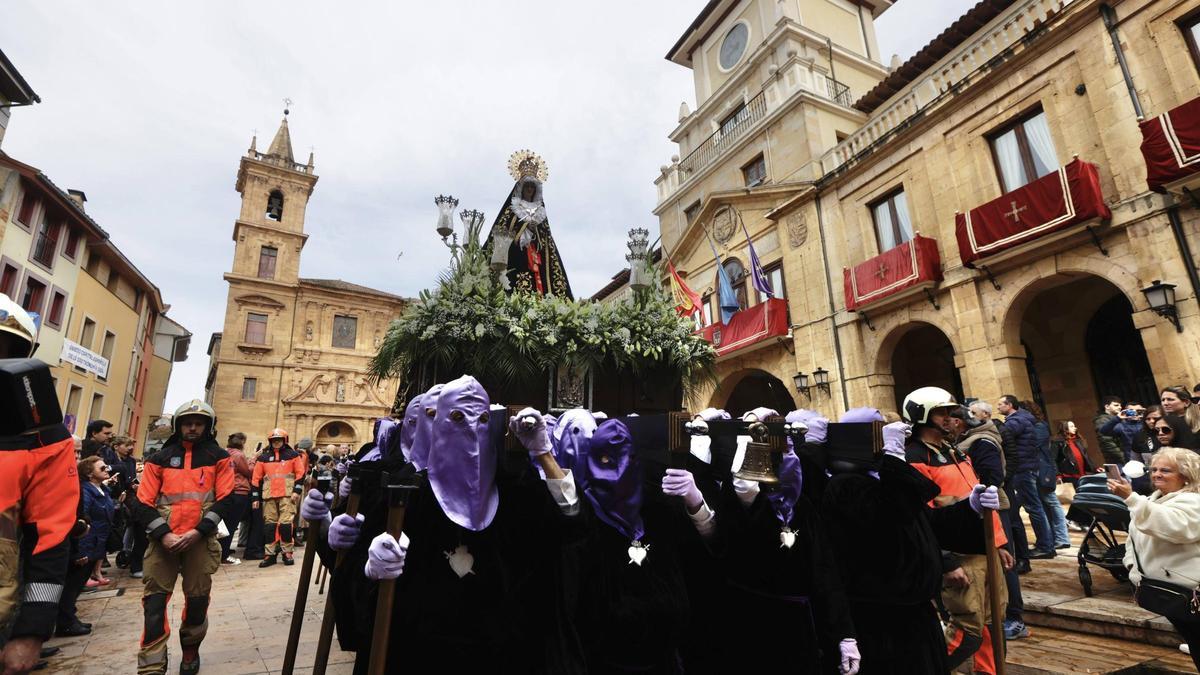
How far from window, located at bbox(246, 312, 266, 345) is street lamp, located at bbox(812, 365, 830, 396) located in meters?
32.3

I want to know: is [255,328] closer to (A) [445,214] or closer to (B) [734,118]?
(B) [734,118]

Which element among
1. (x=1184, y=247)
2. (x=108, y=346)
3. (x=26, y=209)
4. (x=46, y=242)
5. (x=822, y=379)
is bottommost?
(x=822, y=379)

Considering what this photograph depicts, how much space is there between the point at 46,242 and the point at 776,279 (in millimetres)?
25277

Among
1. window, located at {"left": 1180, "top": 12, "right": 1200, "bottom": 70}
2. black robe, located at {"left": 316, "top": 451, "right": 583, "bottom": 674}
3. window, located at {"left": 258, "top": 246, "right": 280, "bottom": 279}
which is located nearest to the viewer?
black robe, located at {"left": 316, "top": 451, "right": 583, "bottom": 674}

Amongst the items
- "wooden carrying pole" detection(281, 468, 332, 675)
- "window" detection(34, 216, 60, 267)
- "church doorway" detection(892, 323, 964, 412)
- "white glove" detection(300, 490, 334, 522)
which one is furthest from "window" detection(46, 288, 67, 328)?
"church doorway" detection(892, 323, 964, 412)

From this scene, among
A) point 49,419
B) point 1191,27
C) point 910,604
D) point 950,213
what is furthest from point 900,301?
point 49,419

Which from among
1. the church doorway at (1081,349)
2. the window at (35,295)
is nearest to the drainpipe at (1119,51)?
the church doorway at (1081,349)

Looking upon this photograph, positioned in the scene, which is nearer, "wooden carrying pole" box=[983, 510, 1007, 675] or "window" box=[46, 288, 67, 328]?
"wooden carrying pole" box=[983, 510, 1007, 675]

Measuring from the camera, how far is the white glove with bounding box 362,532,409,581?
88.2 inches

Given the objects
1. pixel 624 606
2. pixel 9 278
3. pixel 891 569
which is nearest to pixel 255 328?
pixel 9 278

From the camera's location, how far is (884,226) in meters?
14.4

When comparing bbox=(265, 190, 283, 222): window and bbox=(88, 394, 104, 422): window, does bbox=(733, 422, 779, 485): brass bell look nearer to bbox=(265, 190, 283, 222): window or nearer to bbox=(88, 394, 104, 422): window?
bbox=(88, 394, 104, 422): window

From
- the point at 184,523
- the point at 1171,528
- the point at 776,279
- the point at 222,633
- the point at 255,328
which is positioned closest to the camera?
the point at 1171,528

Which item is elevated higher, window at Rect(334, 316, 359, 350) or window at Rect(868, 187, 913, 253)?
window at Rect(334, 316, 359, 350)
